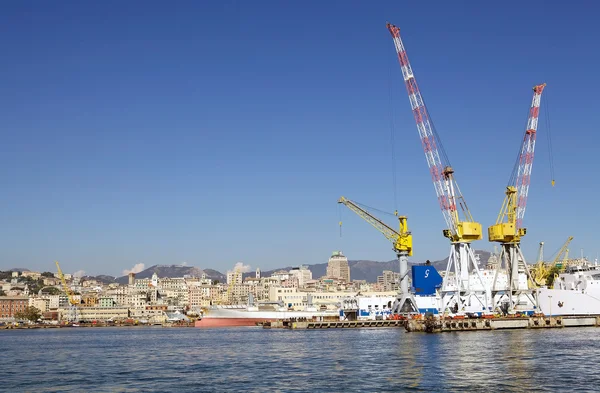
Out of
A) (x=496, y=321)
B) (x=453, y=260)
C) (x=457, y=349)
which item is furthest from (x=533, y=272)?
(x=457, y=349)

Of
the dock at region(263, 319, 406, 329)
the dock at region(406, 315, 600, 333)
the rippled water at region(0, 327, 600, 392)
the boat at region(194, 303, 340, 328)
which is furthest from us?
the boat at region(194, 303, 340, 328)

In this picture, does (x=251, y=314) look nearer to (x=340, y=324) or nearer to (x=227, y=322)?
(x=227, y=322)

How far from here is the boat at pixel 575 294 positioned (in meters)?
104

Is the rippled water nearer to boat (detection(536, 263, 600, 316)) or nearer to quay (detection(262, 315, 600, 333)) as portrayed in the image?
quay (detection(262, 315, 600, 333))

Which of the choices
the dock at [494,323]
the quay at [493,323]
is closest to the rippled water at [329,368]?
the dock at [494,323]

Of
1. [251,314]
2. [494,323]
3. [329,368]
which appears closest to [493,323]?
[494,323]

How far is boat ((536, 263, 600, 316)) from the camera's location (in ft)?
340

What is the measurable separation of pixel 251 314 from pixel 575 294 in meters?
89.5

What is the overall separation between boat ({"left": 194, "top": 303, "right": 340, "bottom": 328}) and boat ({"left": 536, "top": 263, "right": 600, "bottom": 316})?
64464mm

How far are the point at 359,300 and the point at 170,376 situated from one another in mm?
100821

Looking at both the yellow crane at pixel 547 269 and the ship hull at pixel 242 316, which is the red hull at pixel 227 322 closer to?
the ship hull at pixel 242 316

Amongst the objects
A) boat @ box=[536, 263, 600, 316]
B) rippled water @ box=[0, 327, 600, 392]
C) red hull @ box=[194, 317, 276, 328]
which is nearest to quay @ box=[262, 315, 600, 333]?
boat @ box=[536, 263, 600, 316]

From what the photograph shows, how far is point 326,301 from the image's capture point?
19900cm

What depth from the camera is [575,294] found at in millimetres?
104875
